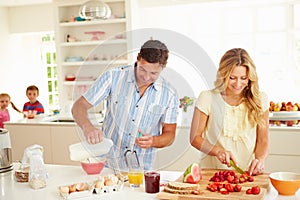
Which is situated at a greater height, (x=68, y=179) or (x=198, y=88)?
(x=198, y=88)

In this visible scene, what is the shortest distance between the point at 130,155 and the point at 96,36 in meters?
4.02

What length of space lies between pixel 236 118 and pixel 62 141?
2.32 m

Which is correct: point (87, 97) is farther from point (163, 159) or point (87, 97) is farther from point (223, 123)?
point (223, 123)

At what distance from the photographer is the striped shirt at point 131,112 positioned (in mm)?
1819

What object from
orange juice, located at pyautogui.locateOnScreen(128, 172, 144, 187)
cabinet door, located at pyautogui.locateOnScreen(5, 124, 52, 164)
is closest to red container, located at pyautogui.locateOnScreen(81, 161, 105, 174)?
orange juice, located at pyautogui.locateOnScreen(128, 172, 144, 187)

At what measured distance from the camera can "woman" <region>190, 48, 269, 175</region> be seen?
2.00 metres

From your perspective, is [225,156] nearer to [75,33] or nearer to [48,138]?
[48,138]

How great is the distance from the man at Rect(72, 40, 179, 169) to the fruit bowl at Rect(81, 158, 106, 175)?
0.19 m

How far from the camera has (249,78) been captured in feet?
6.62

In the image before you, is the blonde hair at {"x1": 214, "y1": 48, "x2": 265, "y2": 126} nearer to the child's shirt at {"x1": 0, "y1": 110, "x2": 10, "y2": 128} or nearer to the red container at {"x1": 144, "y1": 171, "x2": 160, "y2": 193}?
the red container at {"x1": 144, "y1": 171, "x2": 160, "y2": 193}

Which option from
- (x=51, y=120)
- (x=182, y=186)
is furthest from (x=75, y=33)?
(x=182, y=186)

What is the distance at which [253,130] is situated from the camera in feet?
6.90

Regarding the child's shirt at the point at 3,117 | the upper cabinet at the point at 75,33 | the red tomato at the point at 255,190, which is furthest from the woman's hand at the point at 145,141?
the upper cabinet at the point at 75,33

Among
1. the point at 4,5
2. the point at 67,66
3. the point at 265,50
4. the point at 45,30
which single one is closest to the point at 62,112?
the point at 67,66
